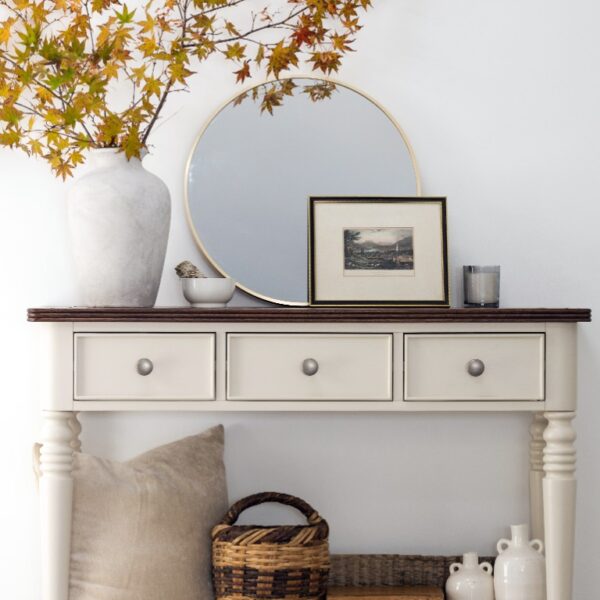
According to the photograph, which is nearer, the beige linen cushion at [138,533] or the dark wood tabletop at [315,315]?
the dark wood tabletop at [315,315]

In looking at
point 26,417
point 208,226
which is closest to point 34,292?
point 26,417

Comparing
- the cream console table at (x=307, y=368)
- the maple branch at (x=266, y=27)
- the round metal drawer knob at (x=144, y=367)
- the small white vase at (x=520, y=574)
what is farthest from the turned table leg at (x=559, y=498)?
the maple branch at (x=266, y=27)

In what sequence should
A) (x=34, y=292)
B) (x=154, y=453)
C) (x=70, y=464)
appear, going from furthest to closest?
(x=34, y=292) < (x=154, y=453) < (x=70, y=464)

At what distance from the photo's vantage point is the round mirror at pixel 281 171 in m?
2.32

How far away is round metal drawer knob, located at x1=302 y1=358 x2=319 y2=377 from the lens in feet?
6.17

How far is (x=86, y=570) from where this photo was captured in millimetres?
1995

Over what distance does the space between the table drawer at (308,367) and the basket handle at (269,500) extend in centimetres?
38

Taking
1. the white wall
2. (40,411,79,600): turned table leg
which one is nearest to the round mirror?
the white wall

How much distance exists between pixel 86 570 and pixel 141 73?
3.50ft

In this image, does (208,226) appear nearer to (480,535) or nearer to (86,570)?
(86,570)

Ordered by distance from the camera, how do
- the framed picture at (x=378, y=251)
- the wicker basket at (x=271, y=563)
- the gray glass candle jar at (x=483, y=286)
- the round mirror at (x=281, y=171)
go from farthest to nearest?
the round mirror at (x=281, y=171)
the gray glass candle jar at (x=483, y=286)
the framed picture at (x=378, y=251)
the wicker basket at (x=271, y=563)

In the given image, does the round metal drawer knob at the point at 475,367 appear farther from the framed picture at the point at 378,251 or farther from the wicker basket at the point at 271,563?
the wicker basket at the point at 271,563

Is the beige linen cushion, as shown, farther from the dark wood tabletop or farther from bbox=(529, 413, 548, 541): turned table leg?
bbox=(529, 413, 548, 541): turned table leg

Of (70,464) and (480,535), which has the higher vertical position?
(70,464)
